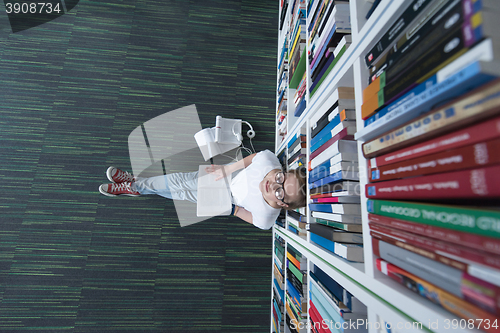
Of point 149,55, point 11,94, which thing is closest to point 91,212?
point 11,94

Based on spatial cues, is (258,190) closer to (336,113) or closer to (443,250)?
(336,113)

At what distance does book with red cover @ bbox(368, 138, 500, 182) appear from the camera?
365 millimetres

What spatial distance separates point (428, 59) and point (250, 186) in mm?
1242

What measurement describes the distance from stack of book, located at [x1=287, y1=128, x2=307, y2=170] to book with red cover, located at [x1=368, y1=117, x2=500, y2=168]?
70 centimetres

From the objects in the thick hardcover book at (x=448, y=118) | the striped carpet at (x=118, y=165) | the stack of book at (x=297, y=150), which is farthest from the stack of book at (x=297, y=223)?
the striped carpet at (x=118, y=165)

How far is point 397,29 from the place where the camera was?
59cm

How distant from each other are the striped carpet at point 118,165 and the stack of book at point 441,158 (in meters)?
1.80

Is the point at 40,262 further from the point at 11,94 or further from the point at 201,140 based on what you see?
the point at 201,140

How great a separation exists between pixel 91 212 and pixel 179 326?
1.36m

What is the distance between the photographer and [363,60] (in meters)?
0.73

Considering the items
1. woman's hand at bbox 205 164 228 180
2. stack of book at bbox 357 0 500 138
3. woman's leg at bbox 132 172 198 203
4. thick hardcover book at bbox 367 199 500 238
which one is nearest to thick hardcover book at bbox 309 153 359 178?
stack of book at bbox 357 0 500 138

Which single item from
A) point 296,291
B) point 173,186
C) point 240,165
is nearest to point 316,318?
point 296,291

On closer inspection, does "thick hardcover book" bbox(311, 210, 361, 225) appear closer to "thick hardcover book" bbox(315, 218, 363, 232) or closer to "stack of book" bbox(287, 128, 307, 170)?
"thick hardcover book" bbox(315, 218, 363, 232)

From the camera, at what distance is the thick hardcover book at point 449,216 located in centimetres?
36
